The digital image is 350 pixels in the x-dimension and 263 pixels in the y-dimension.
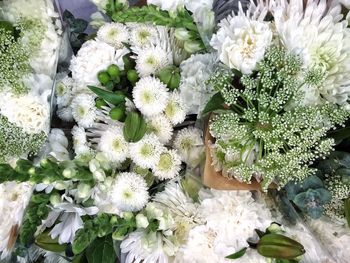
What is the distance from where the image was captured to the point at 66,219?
3.33 feet

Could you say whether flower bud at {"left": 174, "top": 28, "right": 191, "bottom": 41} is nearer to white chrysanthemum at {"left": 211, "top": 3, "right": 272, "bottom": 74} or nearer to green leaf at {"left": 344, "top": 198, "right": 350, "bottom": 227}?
white chrysanthemum at {"left": 211, "top": 3, "right": 272, "bottom": 74}

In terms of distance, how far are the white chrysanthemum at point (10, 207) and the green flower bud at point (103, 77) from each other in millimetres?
231

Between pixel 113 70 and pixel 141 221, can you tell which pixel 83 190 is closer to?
pixel 141 221

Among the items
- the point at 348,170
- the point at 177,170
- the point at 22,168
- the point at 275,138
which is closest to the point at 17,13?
the point at 22,168

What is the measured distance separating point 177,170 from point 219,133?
17 cm

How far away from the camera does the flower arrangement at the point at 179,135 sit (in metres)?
0.86

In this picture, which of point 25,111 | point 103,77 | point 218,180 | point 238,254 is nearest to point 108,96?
point 103,77

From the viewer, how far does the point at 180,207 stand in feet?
3.31

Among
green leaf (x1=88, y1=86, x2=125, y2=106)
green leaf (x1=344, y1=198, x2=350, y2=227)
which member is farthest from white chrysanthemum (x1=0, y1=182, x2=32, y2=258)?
green leaf (x1=344, y1=198, x2=350, y2=227)

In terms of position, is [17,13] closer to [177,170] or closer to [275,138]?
[177,170]

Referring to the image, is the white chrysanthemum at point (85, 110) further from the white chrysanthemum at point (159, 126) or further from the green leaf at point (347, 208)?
the green leaf at point (347, 208)

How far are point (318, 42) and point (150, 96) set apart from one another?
0.98 feet

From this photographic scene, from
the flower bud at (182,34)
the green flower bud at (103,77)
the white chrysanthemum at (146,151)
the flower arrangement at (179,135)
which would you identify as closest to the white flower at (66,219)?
the flower arrangement at (179,135)

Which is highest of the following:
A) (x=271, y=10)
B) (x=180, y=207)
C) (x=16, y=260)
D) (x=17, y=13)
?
(x=271, y=10)
